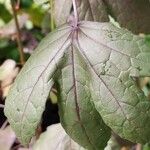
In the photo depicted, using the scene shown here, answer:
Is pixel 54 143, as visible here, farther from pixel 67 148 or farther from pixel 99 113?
pixel 99 113

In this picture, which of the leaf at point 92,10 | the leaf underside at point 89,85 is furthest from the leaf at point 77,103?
the leaf at point 92,10

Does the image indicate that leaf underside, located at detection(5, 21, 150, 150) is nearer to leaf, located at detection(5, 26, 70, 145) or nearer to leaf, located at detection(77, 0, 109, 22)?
leaf, located at detection(5, 26, 70, 145)

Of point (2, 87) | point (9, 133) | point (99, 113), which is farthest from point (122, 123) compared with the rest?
point (2, 87)

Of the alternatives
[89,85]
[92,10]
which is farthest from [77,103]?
[92,10]

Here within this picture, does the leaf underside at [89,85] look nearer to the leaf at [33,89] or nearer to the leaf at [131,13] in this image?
the leaf at [33,89]

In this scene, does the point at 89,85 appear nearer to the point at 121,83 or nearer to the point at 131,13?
the point at 121,83
